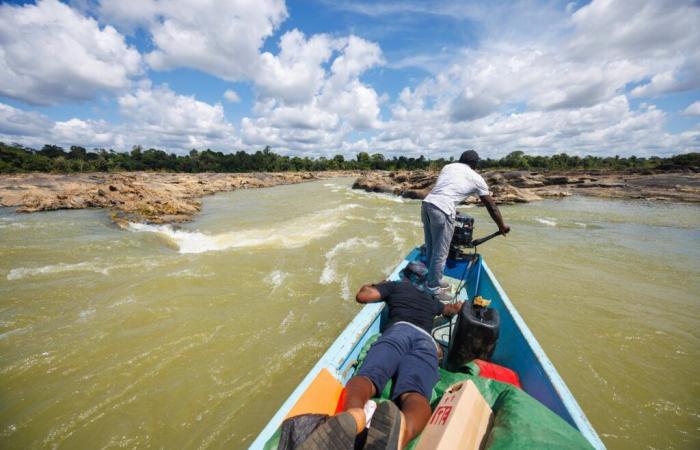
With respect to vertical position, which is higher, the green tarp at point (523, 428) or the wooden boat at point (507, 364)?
the green tarp at point (523, 428)

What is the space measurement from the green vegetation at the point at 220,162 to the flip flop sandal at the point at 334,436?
63.7 meters

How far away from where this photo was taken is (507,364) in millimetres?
3070

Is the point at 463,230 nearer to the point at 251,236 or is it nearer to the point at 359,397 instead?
the point at 359,397

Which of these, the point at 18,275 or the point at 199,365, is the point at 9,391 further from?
the point at 18,275

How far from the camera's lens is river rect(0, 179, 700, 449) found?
10.5ft

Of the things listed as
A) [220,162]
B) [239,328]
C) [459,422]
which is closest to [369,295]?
[459,422]

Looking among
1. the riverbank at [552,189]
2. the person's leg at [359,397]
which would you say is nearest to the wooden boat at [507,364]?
the person's leg at [359,397]

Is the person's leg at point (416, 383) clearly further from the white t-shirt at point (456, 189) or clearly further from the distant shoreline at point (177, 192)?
the distant shoreline at point (177, 192)

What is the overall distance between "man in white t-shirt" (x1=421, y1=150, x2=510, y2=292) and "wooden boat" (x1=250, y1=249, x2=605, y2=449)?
2.98 feet

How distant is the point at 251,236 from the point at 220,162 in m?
78.2

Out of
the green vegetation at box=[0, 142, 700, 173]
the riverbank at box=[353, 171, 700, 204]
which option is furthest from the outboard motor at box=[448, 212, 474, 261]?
the green vegetation at box=[0, 142, 700, 173]

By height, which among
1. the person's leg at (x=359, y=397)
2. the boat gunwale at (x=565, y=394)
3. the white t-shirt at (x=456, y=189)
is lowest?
the boat gunwale at (x=565, y=394)

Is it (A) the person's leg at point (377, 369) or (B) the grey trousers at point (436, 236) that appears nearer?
(A) the person's leg at point (377, 369)

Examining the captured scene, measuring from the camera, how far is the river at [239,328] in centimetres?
319
